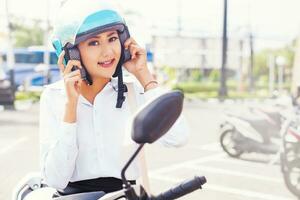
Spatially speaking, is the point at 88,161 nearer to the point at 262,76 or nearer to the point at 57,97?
the point at 57,97

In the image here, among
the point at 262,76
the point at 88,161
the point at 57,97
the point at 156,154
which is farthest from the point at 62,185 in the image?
the point at 262,76

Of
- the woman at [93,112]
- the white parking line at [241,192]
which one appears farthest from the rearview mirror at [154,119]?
the white parking line at [241,192]

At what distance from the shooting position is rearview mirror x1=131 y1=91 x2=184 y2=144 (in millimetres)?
1487

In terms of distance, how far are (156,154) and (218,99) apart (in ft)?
57.0

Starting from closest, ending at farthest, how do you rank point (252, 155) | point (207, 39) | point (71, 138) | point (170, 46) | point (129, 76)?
point (71, 138) < point (129, 76) < point (252, 155) < point (170, 46) < point (207, 39)

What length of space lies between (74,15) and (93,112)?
0.39m

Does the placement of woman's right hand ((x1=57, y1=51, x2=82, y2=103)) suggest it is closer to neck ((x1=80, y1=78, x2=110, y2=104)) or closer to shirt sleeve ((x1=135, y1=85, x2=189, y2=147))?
neck ((x1=80, y1=78, x2=110, y2=104))

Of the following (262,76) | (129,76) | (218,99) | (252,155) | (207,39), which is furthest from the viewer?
(262,76)

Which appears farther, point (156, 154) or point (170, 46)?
point (170, 46)

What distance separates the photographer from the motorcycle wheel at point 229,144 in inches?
336

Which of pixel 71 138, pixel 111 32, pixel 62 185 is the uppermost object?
pixel 111 32

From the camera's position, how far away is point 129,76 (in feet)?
7.32

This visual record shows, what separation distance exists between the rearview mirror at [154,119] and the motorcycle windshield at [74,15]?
51 centimetres

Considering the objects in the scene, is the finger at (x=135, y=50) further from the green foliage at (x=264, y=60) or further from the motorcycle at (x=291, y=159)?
the green foliage at (x=264, y=60)
